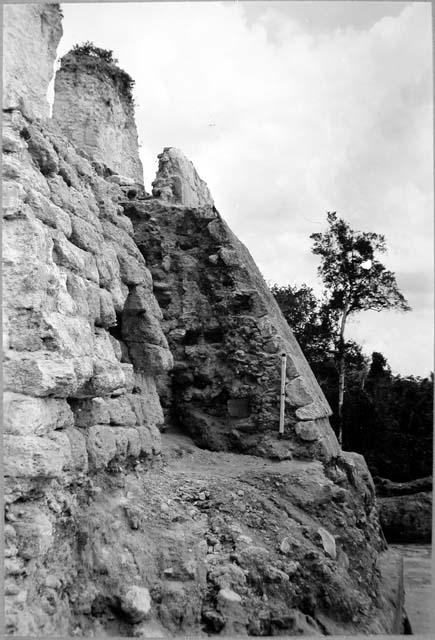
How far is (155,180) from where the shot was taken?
9656 millimetres

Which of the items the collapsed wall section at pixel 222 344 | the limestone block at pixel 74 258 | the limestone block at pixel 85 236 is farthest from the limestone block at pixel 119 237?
the limestone block at pixel 74 258

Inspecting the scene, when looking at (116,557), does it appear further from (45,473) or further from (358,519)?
(358,519)

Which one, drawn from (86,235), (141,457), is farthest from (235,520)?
(86,235)

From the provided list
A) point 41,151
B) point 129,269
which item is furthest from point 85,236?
point 129,269

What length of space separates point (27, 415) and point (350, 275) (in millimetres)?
10216

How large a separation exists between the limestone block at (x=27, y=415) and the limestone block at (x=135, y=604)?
46.2 inches

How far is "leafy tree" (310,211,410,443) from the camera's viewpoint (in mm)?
12258

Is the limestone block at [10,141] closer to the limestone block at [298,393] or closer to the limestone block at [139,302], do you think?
the limestone block at [139,302]

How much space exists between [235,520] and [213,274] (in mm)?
3595

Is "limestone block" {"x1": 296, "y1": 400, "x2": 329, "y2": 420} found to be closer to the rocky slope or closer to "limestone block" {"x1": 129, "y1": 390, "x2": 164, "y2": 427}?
"limestone block" {"x1": 129, "y1": 390, "x2": 164, "y2": 427}

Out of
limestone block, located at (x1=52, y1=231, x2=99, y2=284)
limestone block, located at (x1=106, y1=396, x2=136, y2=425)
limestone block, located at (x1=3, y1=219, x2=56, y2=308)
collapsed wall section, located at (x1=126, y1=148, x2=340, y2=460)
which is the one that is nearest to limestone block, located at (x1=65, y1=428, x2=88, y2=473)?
limestone block, located at (x1=106, y1=396, x2=136, y2=425)

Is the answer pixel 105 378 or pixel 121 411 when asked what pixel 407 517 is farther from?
pixel 105 378

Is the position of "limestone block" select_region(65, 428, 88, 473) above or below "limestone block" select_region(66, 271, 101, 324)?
below

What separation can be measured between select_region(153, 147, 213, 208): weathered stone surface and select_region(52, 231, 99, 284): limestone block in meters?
3.89
